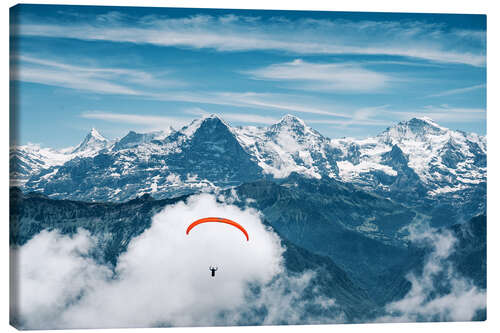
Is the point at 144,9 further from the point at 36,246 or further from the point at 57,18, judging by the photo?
the point at 36,246

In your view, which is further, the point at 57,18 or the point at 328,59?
the point at 328,59

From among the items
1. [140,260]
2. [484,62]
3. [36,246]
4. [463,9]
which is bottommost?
[140,260]

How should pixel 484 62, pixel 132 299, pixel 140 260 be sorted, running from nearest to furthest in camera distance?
pixel 484 62, pixel 132 299, pixel 140 260

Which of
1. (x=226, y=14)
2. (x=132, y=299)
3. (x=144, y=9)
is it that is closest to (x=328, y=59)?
(x=226, y=14)

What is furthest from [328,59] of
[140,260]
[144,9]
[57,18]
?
[140,260]

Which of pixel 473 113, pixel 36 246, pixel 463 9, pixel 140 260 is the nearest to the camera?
pixel 463 9

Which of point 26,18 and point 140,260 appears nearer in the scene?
point 26,18

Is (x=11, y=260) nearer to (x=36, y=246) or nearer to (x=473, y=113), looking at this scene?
(x=36, y=246)
